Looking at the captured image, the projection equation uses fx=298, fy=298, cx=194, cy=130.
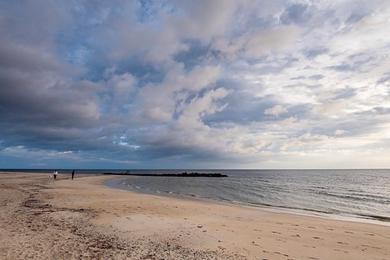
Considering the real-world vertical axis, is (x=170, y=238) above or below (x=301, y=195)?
below

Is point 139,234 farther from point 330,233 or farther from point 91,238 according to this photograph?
point 330,233

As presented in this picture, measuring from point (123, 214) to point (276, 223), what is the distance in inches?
356

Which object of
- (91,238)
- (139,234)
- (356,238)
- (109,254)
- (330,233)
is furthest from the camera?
(330,233)

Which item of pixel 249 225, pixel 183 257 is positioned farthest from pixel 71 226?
pixel 249 225

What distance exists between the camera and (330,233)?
14742 millimetres

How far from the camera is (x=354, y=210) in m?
28.3

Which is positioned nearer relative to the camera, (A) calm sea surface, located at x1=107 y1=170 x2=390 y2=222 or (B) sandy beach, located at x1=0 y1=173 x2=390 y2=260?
(B) sandy beach, located at x1=0 y1=173 x2=390 y2=260

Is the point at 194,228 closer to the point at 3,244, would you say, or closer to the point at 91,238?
the point at 91,238

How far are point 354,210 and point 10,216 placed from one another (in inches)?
1104

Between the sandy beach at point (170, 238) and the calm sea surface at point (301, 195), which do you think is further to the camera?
the calm sea surface at point (301, 195)

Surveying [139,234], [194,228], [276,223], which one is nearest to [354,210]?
[276,223]

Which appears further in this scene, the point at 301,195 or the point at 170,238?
the point at 301,195

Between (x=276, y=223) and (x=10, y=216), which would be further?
(x=276, y=223)

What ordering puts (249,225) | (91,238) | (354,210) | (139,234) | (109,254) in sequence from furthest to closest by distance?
1. (354,210)
2. (249,225)
3. (139,234)
4. (91,238)
5. (109,254)
